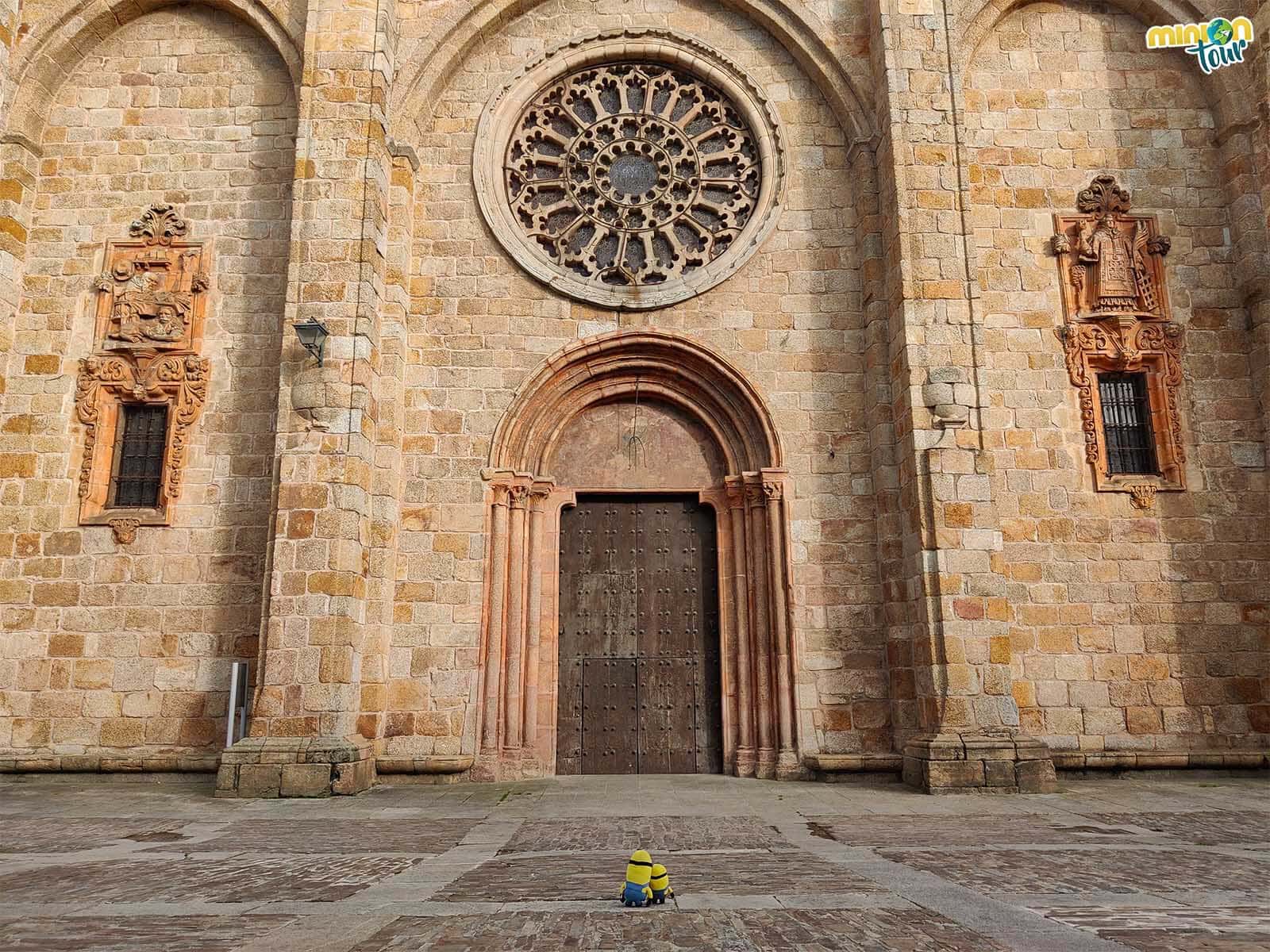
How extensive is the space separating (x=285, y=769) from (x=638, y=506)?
4457mm

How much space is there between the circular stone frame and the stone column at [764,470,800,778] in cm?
242

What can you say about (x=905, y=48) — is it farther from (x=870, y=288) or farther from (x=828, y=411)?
(x=828, y=411)

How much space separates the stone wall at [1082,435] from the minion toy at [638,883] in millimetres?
6344

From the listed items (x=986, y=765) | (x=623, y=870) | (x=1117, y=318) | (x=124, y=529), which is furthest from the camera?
(x=1117, y=318)

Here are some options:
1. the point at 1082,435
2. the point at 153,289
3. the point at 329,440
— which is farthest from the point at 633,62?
the point at 1082,435

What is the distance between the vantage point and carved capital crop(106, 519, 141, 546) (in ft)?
→ 29.6

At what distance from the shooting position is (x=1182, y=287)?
Answer: 9719 mm

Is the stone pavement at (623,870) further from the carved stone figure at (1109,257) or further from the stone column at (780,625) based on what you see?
the carved stone figure at (1109,257)

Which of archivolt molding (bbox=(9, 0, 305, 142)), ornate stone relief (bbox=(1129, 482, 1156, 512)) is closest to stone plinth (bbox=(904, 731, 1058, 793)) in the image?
ornate stone relief (bbox=(1129, 482, 1156, 512))

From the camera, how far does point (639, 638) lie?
9438mm

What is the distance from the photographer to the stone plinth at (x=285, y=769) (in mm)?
7441

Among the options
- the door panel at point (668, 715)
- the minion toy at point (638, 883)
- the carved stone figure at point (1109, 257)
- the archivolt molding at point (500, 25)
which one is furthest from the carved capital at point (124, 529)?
the carved stone figure at point (1109, 257)

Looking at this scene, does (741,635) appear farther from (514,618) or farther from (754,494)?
(514,618)

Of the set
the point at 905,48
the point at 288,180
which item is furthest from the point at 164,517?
the point at 905,48
